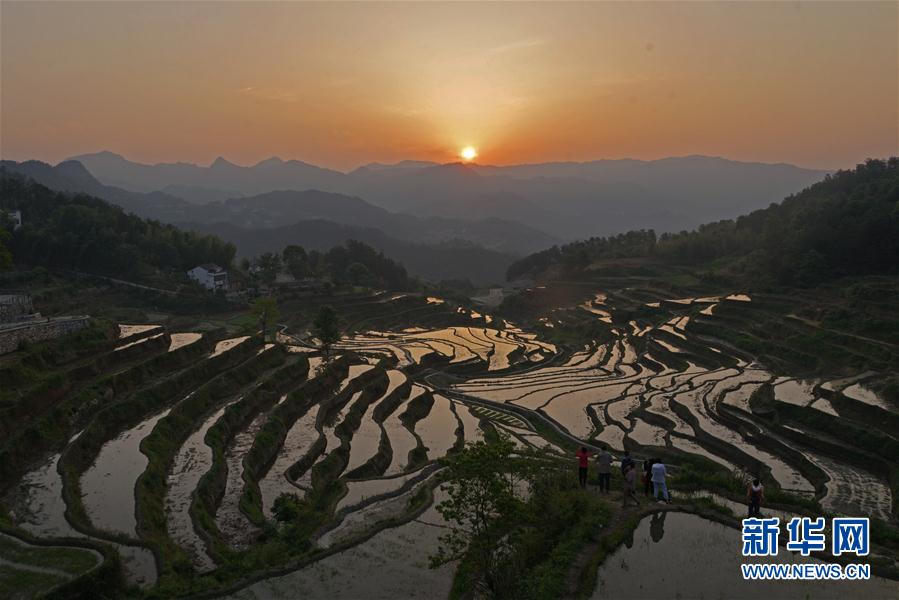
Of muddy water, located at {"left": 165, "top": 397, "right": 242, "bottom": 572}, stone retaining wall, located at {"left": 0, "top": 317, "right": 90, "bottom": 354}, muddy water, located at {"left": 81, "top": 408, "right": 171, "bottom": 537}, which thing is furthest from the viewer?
stone retaining wall, located at {"left": 0, "top": 317, "right": 90, "bottom": 354}

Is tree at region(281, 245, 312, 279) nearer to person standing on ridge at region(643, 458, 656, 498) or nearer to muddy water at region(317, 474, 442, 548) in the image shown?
muddy water at region(317, 474, 442, 548)

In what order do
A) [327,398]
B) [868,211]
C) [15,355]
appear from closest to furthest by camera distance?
[15,355] < [327,398] < [868,211]

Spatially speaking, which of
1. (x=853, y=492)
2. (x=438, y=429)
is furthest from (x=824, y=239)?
(x=438, y=429)

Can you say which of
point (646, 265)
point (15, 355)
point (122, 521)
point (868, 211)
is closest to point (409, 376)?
point (15, 355)

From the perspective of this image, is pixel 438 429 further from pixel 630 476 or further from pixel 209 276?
pixel 209 276

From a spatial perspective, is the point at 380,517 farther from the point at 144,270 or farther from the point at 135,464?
the point at 144,270

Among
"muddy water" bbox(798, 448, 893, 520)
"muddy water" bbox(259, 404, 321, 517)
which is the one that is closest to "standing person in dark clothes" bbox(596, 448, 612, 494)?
"muddy water" bbox(798, 448, 893, 520)
